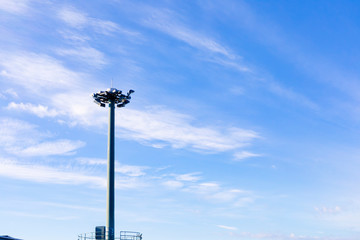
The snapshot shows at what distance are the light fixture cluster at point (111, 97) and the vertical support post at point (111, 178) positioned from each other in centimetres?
60

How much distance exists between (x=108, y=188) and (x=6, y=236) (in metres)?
14.2

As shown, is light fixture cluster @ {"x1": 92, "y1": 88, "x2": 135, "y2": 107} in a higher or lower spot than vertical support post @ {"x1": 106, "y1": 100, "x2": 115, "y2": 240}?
higher

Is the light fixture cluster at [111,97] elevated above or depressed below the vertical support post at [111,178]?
above

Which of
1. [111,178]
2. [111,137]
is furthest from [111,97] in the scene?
[111,178]

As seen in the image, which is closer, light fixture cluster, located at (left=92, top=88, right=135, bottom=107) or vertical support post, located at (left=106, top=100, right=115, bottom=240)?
vertical support post, located at (left=106, top=100, right=115, bottom=240)

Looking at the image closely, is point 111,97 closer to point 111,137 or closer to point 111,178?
point 111,137

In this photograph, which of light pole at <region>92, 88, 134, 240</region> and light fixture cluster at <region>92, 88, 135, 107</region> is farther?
light fixture cluster at <region>92, 88, 135, 107</region>

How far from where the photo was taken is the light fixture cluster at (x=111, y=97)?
Result: 6373 centimetres

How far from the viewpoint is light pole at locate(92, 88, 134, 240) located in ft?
191

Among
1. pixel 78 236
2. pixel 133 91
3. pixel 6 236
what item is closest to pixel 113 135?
pixel 133 91

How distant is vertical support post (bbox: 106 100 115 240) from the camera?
5759 cm

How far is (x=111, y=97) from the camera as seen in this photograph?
6412cm

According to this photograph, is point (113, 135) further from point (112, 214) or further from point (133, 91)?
point (112, 214)

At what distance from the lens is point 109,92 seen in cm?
6359
